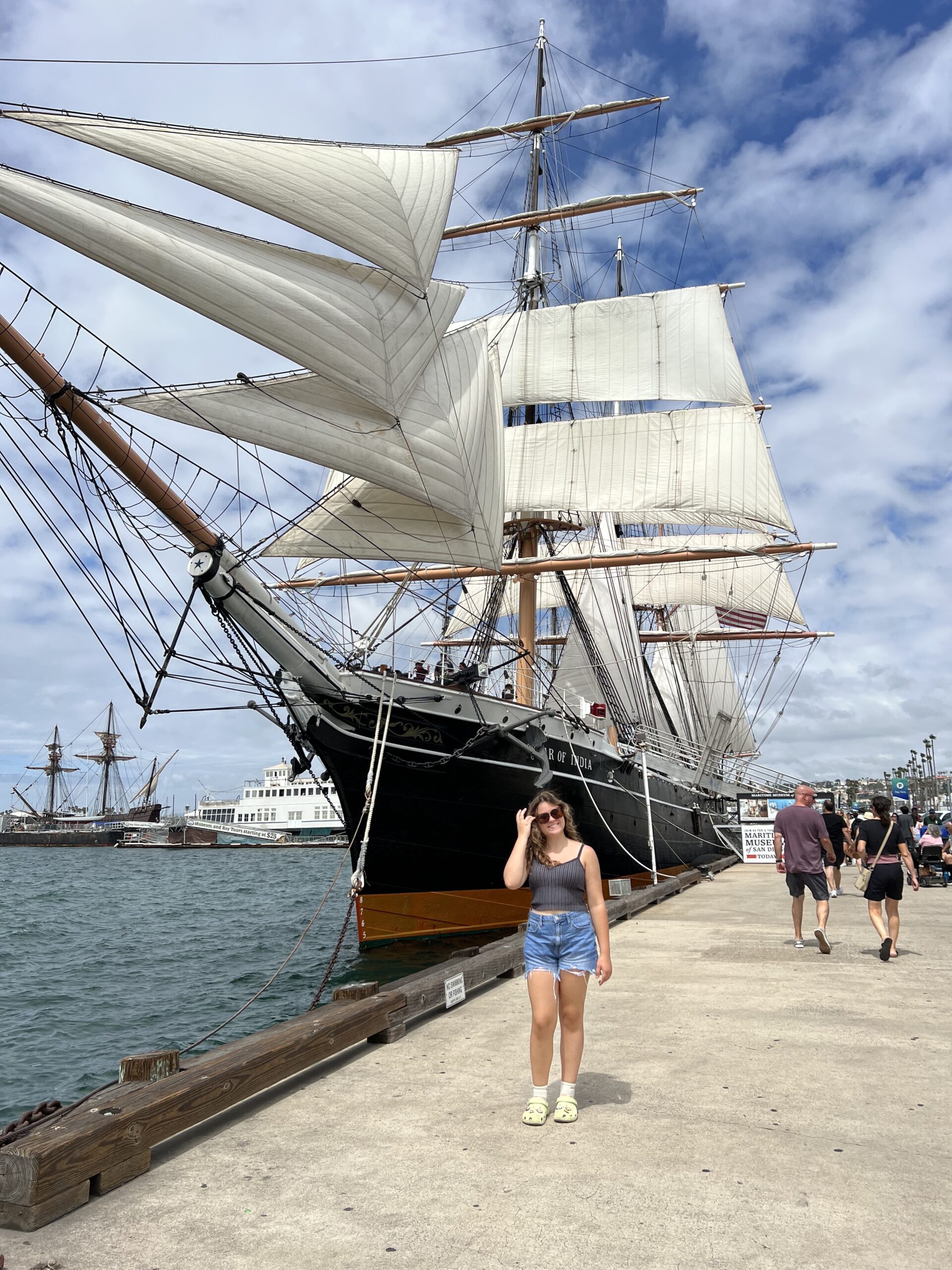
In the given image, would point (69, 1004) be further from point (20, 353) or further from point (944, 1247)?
point (944, 1247)

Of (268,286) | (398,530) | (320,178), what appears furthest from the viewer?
(398,530)

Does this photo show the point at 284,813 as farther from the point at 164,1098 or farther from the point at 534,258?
the point at 164,1098

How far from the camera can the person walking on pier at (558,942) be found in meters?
4.15

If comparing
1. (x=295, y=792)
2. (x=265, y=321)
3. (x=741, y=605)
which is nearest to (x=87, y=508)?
(x=265, y=321)

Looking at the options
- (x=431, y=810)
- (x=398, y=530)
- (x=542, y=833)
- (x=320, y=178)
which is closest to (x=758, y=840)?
(x=431, y=810)

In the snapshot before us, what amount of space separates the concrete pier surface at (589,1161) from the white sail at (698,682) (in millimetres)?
38366

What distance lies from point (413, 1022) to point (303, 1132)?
226 centimetres

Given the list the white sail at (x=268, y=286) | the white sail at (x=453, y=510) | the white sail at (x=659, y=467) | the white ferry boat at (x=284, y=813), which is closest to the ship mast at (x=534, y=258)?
the white sail at (x=659, y=467)

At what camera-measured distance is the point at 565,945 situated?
4.25 meters

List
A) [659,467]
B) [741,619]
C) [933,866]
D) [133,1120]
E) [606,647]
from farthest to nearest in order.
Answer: [741,619] → [606,647] → [659,467] → [933,866] → [133,1120]

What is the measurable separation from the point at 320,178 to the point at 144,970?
12823mm

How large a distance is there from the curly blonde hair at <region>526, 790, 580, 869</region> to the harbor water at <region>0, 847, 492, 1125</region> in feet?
19.5

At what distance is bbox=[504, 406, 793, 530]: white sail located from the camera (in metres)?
31.4

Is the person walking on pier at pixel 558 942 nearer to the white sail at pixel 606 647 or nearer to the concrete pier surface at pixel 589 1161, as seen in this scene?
the concrete pier surface at pixel 589 1161
